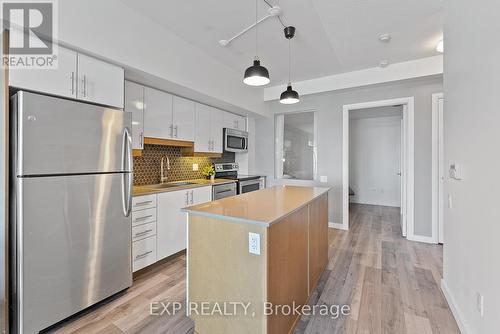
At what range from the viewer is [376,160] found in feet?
22.3

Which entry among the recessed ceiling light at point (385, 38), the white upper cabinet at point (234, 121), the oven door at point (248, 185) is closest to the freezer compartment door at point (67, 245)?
the oven door at point (248, 185)

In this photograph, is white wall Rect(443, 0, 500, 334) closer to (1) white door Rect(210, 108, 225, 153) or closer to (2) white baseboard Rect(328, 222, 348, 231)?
(2) white baseboard Rect(328, 222, 348, 231)

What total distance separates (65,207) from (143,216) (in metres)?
0.89

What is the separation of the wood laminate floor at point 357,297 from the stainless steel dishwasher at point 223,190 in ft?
3.34

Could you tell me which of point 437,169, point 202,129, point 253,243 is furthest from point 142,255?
point 437,169

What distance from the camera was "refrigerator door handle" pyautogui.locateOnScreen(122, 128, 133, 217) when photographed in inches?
87.6

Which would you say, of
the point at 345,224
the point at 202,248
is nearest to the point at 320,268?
the point at 202,248

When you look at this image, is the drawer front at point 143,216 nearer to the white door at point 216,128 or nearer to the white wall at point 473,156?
the white door at point 216,128

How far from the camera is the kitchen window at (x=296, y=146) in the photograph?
4.76 m

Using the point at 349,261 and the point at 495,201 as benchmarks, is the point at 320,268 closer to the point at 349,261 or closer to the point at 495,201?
the point at 349,261

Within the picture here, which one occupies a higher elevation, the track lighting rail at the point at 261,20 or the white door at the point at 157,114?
the track lighting rail at the point at 261,20

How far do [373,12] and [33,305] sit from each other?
3821mm

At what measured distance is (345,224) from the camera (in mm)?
4348

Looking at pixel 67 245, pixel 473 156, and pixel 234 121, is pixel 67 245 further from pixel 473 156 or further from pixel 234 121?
pixel 234 121
